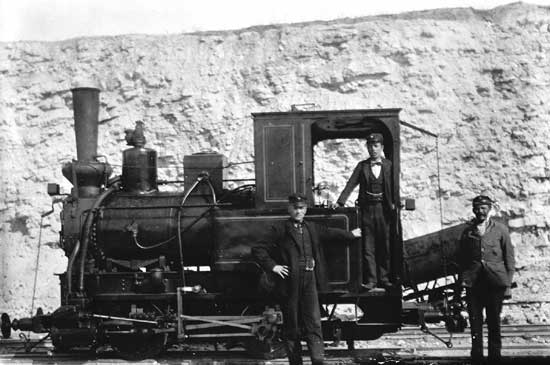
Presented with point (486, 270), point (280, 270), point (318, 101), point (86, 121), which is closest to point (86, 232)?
point (86, 121)

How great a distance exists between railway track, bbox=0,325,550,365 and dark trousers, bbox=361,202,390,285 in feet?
3.09

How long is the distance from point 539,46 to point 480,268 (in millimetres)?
11983

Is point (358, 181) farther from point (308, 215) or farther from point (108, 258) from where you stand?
point (108, 258)

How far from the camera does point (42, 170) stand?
A: 1986cm

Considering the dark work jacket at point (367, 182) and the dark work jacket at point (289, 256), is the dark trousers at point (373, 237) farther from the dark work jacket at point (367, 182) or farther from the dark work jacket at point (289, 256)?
the dark work jacket at point (289, 256)

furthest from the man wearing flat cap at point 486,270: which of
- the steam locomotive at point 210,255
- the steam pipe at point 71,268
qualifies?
the steam pipe at point 71,268

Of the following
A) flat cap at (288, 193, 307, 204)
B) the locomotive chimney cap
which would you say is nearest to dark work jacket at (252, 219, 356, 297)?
flat cap at (288, 193, 307, 204)

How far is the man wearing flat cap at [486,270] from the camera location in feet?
29.9

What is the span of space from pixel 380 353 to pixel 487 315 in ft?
4.08

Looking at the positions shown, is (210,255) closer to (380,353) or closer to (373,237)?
(373,237)

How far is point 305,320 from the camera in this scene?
8781mm

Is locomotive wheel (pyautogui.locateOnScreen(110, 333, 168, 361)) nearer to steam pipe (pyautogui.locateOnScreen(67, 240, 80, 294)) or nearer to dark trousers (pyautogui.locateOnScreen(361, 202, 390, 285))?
steam pipe (pyautogui.locateOnScreen(67, 240, 80, 294))

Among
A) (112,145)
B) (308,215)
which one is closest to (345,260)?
(308,215)

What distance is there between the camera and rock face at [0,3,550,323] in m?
18.5
